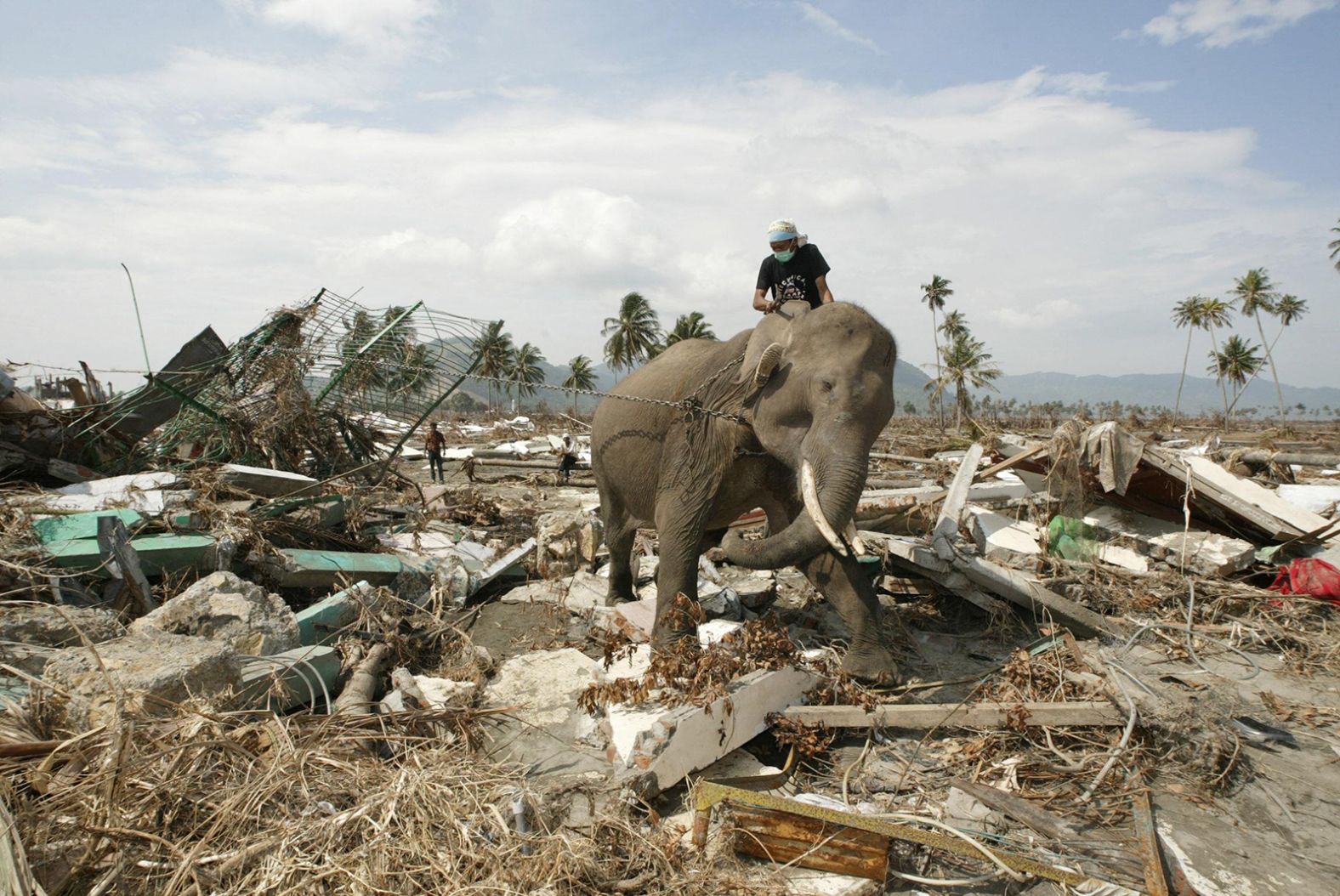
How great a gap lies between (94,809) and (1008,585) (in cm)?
614

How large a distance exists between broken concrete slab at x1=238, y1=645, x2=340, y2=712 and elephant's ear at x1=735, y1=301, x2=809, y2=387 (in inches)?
133

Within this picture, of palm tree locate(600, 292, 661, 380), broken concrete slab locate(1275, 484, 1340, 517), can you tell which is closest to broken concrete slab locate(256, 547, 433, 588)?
broken concrete slab locate(1275, 484, 1340, 517)

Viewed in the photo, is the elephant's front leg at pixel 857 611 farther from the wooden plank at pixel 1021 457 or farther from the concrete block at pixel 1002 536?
the wooden plank at pixel 1021 457

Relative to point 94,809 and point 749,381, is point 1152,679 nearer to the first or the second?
point 749,381

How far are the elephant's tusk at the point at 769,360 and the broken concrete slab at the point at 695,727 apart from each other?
6.48ft

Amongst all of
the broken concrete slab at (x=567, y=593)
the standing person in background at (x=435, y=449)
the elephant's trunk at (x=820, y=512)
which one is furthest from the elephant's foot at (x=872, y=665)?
the standing person in background at (x=435, y=449)

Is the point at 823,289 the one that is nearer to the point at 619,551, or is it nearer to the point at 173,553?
the point at 619,551

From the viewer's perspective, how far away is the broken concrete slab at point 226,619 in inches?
203

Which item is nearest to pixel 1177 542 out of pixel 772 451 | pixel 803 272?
pixel 803 272

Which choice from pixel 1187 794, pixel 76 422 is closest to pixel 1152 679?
pixel 1187 794

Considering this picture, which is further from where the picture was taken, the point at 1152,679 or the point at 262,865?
the point at 1152,679

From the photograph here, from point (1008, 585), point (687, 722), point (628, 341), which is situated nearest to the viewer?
point (687, 722)

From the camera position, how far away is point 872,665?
5.26 metres

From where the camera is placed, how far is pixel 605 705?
4.70 m
